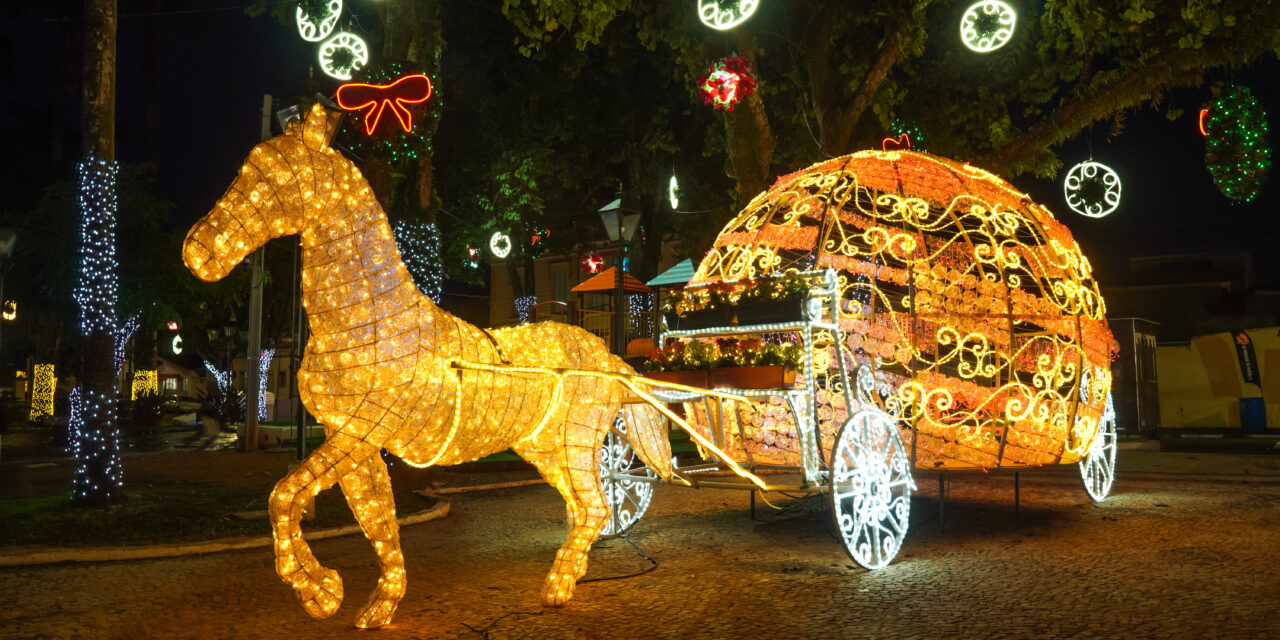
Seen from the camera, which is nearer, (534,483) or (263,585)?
(263,585)

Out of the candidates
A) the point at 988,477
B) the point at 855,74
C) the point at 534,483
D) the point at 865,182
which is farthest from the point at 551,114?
the point at 865,182

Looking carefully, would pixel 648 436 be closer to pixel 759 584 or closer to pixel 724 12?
pixel 759 584

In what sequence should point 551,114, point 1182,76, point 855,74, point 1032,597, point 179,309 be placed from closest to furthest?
point 1032,597 < point 1182,76 < point 855,74 < point 551,114 < point 179,309

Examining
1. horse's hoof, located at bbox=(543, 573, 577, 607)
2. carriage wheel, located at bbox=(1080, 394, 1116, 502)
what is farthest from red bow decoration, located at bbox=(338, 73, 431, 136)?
carriage wheel, located at bbox=(1080, 394, 1116, 502)

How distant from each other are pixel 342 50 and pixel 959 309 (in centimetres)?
901

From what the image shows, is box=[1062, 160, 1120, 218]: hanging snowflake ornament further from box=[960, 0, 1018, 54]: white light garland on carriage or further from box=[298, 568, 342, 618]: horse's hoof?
box=[298, 568, 342, 618]: horse's hoof

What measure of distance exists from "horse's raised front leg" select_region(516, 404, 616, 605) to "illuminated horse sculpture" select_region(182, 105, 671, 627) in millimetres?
431

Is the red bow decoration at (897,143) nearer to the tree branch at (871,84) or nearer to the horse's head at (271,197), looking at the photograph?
the tree branch at (871,84)

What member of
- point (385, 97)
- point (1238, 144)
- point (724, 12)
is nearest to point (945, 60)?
point (1238, 144)

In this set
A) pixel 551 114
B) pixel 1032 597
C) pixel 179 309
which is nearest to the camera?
pixel 1032 597

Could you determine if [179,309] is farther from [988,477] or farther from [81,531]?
[988,477]

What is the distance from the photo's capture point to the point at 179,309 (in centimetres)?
2742

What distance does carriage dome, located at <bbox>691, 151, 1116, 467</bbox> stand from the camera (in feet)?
26.0

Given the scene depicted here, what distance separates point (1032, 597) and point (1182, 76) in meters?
10.4
